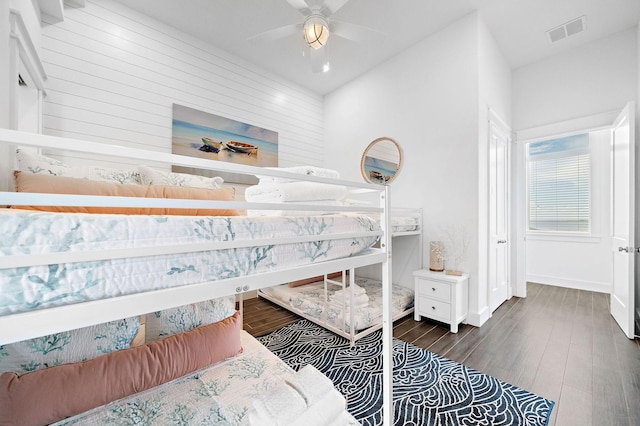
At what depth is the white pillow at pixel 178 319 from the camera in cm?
153

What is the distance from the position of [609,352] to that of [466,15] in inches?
128

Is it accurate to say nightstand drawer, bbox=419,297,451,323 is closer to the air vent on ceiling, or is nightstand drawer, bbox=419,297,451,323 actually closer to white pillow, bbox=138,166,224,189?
white pillow, bbox=138,166,224,189

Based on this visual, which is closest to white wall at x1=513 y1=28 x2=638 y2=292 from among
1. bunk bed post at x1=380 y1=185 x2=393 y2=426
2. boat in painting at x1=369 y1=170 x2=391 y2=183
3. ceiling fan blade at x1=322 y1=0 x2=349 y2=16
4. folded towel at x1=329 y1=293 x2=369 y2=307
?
boat in painting at x1=369 y1=170 x2=391 y2=183

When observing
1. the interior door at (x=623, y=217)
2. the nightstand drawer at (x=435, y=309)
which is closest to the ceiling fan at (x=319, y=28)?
the nightstand drawer at (x=435, y=309)

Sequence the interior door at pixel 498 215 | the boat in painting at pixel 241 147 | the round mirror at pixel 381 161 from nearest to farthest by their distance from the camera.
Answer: the interior door at pixel 498 215
the boat in painting at pixel 241 147
the round mirror at pixel 381 161

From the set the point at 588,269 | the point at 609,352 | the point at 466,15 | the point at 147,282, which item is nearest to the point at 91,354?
the point at 147,282

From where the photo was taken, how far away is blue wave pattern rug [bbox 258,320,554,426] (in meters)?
1.46

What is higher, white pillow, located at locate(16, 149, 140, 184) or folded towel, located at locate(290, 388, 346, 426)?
white pillow, located at locate(16, 149, 140, 184)

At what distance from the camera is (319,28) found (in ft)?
6.54

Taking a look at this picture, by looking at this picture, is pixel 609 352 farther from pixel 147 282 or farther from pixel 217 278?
pixel 147 282

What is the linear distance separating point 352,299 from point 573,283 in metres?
3.86

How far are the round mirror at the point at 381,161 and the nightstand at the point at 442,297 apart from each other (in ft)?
4.30

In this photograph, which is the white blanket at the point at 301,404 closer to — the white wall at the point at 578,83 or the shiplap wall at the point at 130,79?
the shiplap wall at the point at 130,79

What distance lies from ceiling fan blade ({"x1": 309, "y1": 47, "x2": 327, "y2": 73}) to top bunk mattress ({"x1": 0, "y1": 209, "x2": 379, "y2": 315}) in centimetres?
200
